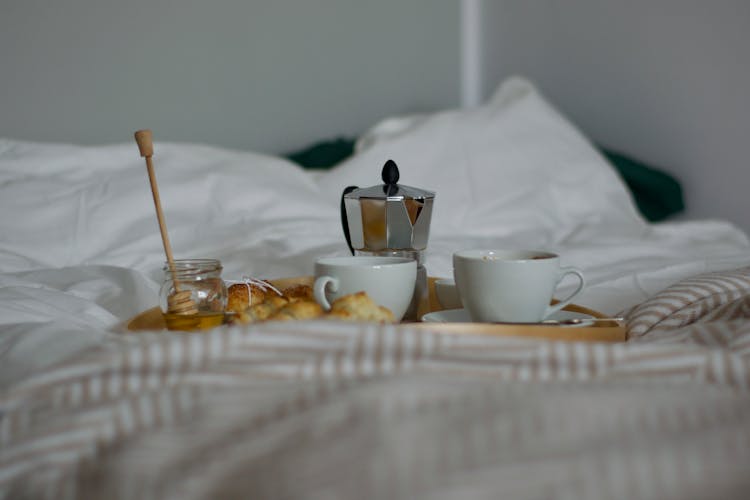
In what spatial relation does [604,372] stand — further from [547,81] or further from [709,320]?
[547,81]

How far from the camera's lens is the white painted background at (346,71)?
1.64 meters

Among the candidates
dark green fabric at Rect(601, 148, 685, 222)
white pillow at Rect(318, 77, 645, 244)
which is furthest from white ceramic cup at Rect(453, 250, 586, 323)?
dark green fabric at Rect(601, 148, 685, 222)

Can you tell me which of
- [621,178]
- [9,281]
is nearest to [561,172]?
[621,178]

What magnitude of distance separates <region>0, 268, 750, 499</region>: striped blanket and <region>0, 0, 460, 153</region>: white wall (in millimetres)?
1275

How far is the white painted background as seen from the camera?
64.5 inches

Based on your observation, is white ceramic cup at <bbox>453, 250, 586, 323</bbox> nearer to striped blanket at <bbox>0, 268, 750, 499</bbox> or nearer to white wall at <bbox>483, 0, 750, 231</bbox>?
striped blanket at <bbox>0, 268, 750, 499</bbox>

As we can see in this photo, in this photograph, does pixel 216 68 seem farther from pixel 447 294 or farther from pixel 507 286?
pixel 507 286

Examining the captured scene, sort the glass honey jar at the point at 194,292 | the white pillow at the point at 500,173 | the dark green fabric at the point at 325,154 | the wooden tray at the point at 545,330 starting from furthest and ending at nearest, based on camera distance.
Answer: the dark green fabric at the point at 325,154 < the white pillow at the point at 500,173 < the glass honey jar at the point at 194,292 < the wooden tray at the point at 545,330

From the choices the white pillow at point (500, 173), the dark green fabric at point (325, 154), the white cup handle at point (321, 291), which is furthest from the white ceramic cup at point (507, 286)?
the dark green fabric at point (325, 154)

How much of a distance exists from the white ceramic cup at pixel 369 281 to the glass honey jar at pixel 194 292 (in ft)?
0.37

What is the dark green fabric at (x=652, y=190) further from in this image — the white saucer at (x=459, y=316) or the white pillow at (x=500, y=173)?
the white saucer at (x=459, y=316)

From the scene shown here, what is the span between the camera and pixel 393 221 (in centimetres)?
85

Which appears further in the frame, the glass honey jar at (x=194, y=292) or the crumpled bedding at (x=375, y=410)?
the glass honey jar at (x=194, y=292)

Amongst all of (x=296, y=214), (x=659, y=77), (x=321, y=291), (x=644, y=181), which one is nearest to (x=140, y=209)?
(x=296, y=214)
